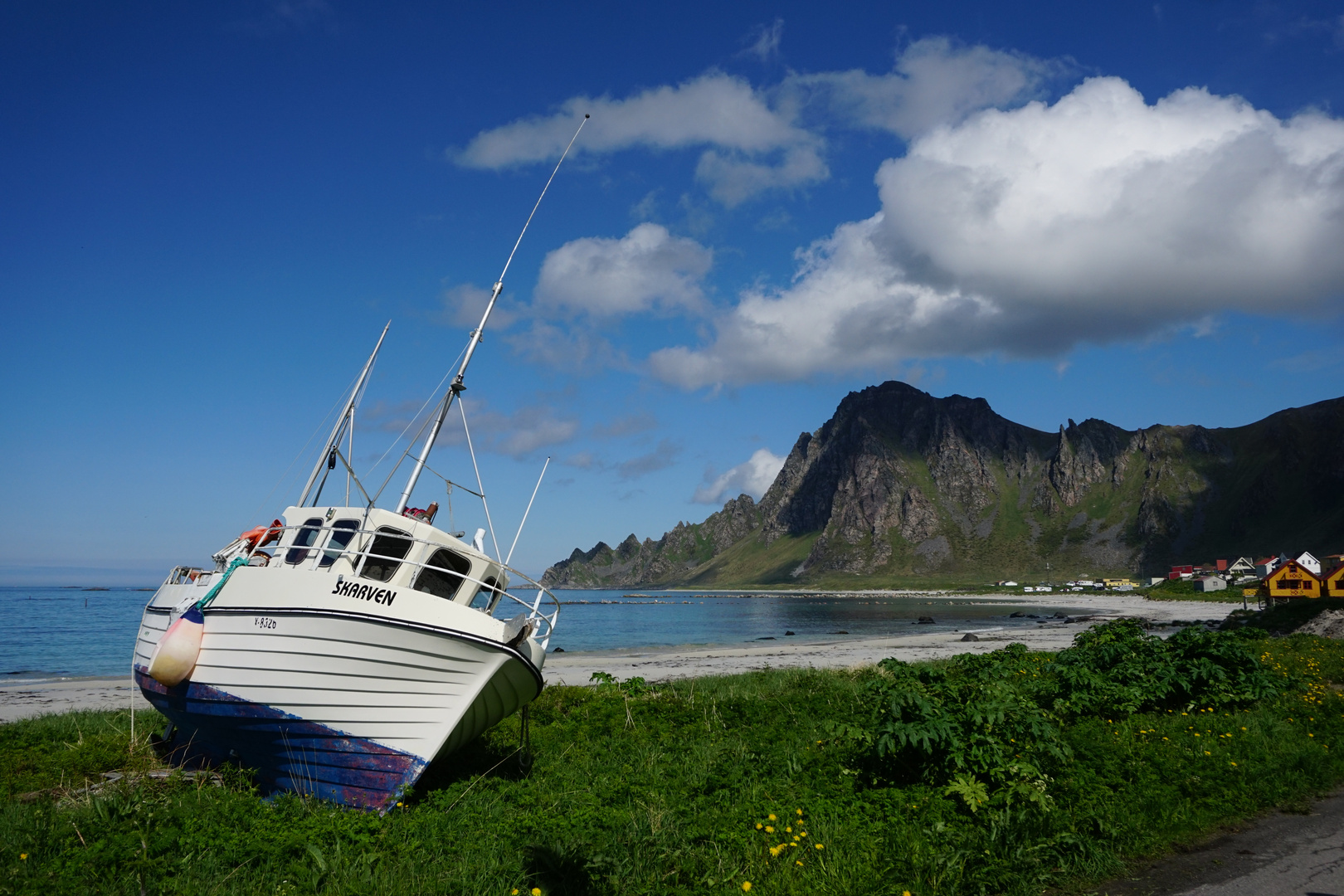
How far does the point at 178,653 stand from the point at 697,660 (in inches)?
1242

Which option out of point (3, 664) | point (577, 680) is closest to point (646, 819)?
point (577, 680)

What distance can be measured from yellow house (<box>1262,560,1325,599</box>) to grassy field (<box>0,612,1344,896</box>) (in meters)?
67.1

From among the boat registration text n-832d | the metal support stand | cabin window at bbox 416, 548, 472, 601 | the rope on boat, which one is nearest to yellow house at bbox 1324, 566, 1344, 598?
the metal support stand

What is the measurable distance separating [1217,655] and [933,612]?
105 metres

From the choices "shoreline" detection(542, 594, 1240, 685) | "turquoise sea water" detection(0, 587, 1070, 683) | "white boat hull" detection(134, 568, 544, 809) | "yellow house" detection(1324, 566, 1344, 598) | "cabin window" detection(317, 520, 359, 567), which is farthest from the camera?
"yellow house" detection(1324, 566, 1344, 598)

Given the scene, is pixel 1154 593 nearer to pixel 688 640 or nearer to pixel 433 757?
pixel 688 640

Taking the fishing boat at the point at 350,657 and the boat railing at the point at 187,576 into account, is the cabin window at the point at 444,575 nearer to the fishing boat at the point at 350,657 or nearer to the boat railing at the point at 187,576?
the fishing boat at the point at 350,657

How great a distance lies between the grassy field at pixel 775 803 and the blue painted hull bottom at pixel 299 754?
34cm

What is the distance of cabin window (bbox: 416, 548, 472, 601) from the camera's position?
11.3 metres

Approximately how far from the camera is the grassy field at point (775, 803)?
7402 millimetres

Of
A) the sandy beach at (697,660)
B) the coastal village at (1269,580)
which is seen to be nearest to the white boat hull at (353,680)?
the sandy beach at (697,660)

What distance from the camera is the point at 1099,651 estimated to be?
639 inches

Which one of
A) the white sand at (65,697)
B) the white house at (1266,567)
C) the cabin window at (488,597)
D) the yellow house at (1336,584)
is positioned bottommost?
the white house at (1266,567)

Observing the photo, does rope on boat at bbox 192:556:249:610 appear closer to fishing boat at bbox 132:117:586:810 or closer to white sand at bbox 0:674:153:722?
fishing boat at bbox 132:117:586:810
